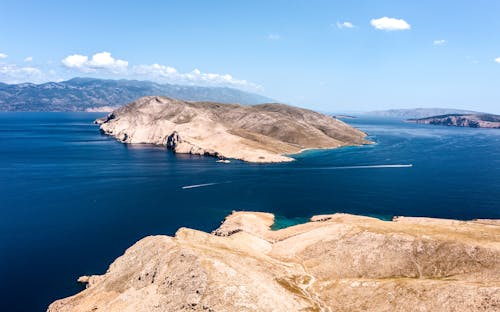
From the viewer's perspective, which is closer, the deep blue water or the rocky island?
the rocky island

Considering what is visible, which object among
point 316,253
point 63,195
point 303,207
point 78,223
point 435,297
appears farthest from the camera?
point 63,195

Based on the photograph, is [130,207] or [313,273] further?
[130,207]

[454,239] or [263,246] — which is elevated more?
[454,239]

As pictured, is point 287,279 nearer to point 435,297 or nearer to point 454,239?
point 435,297

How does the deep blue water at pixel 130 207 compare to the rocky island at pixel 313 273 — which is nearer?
the rocky island at pixel 313 273

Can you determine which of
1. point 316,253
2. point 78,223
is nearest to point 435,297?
point 316,253

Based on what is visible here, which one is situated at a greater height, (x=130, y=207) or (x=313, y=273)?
(x=313, y=273)

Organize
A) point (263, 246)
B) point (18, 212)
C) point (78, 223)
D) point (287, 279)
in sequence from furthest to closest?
point (18, 212)
point (78, 223)
point (263, 246)
point (287, 279)

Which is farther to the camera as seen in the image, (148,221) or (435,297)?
(148,221)
